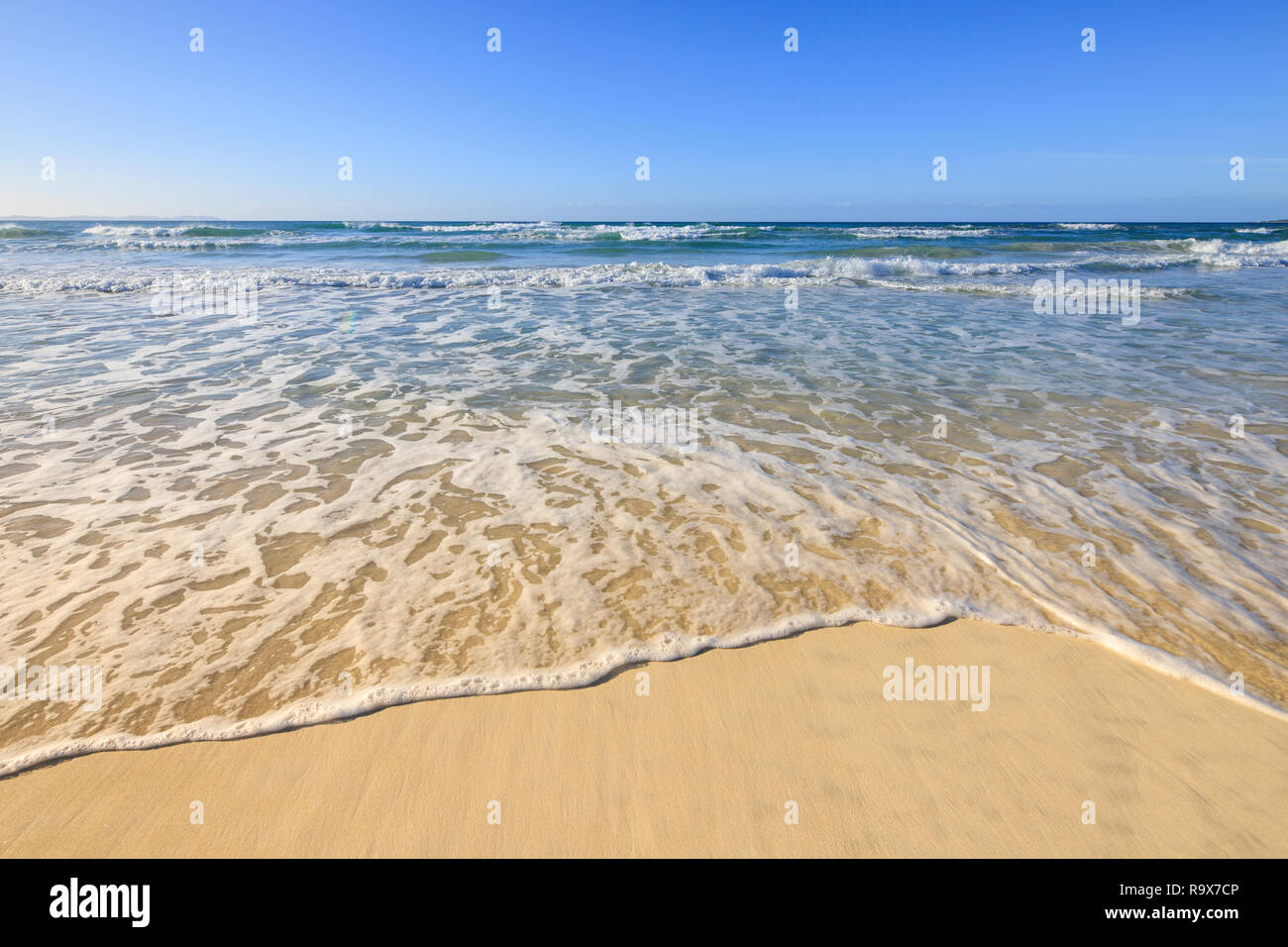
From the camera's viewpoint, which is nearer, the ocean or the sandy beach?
the sandy beach

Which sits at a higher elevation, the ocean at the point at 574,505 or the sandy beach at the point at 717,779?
the ocean at the point at 574,505

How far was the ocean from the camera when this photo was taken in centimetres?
277

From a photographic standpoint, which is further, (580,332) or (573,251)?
(573,251)

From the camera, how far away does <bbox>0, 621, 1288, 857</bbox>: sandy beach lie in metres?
1.97

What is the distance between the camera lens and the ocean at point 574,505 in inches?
Result: 109

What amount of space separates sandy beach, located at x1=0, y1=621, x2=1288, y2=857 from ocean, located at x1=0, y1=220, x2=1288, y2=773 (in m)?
0.19

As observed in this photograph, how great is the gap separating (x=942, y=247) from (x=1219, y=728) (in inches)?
1133

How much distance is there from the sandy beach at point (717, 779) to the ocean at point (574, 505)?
0.61ft

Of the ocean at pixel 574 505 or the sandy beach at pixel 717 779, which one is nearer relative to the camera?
the sandy beach at pixel 717 779

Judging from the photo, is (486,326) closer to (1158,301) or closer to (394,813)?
(394,813)

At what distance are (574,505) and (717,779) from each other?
2.32 m

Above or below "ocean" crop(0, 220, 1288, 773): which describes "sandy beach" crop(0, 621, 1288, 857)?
below
